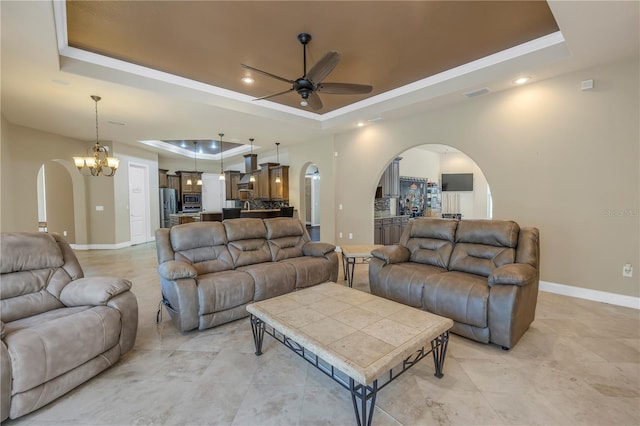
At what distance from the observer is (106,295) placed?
2176 mm

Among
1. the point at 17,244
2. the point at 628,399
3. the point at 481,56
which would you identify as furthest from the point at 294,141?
the point at 628,399

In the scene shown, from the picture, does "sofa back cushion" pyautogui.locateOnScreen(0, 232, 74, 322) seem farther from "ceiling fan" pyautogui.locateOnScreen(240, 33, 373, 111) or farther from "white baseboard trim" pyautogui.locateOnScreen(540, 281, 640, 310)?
"white baseboard trim" pyautogui.locateOnScreen(540, 281, 640, 310)

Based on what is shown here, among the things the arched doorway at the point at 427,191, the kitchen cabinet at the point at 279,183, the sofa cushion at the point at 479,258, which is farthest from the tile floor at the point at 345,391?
the kitchen cabinet at the point at 279,183

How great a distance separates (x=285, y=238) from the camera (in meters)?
4.16

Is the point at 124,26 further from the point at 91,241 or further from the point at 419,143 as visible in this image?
the point at 91,241

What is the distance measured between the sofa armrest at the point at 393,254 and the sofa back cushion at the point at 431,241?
0.10 metres

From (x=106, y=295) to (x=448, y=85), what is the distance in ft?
15.6

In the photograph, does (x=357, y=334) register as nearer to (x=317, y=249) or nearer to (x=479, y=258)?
(x=479, y=258)

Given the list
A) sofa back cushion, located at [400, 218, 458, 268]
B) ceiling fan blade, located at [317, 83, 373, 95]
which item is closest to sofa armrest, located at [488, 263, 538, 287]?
sofa back cushion, located at [400, 218, 458, 268]

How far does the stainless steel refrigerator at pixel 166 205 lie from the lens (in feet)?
30.4

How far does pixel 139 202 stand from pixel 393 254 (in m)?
8.15

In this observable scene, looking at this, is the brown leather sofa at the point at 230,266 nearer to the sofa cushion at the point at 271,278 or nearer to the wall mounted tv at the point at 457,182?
the sofa cushion at the point at 271,278

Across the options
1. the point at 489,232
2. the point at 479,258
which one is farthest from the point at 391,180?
the point at 479,258

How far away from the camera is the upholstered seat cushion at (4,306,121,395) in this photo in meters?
1.63
